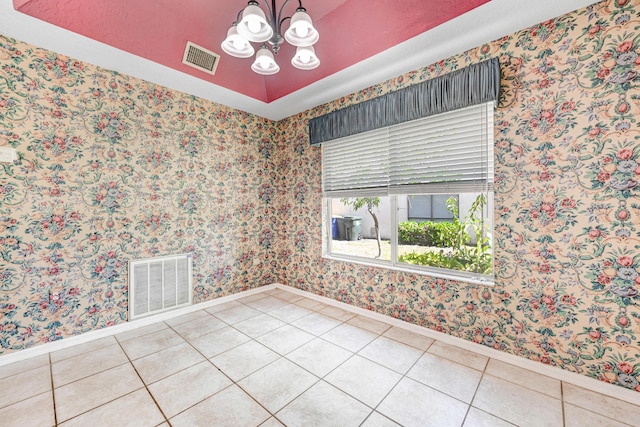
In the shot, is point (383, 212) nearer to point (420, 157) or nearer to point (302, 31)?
point (420, 157)

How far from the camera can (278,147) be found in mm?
3773

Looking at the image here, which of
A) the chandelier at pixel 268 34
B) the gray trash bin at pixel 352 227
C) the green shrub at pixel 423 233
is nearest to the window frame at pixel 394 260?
the green shrub at pixel 423 233

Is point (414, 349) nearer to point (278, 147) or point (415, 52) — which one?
point (415, 52)

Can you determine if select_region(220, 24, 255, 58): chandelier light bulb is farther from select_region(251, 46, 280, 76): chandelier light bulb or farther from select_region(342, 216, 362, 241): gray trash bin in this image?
select_region(342, 216, 362, 241): gray trash bin

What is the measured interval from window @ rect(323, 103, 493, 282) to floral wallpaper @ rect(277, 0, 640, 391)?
18cm

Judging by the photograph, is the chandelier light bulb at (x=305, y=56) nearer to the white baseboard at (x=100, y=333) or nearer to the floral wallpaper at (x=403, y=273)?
the floral wallpaper at (x=403, y=273)

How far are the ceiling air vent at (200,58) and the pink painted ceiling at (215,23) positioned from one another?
0.04 metres

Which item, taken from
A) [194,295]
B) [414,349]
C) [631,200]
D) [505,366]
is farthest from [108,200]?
[631,200]

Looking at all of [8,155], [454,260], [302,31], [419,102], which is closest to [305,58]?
[302,31]

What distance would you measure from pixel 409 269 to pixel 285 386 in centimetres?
151

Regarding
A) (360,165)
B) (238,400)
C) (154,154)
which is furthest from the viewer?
(360,165)

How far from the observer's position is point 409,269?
2520 mm

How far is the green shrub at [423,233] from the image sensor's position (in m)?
2.57

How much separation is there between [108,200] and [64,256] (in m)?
0.57
